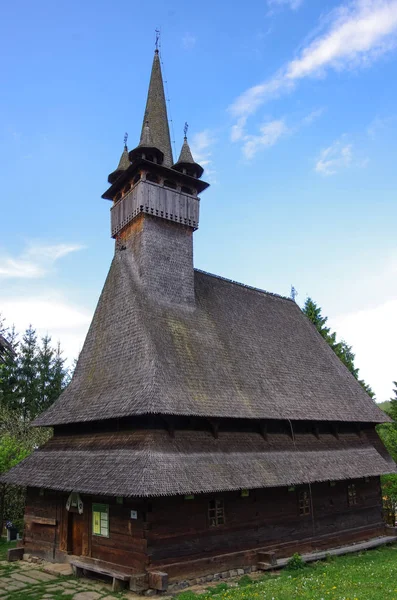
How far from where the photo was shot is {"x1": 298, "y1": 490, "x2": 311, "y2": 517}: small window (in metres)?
16.2

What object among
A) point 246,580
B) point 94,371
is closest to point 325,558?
point 246,580

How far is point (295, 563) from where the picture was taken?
45.7 ft

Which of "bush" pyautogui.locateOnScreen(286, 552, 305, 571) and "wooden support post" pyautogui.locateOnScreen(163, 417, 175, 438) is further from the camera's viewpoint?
"bush" pyautogui.locateOnScreen(286, 552, 305, 571)

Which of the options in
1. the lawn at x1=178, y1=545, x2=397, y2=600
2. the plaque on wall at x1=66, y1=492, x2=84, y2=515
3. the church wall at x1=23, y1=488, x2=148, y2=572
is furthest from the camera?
the plaque on wall at x1=66, y1=492, x2=84, y2=515

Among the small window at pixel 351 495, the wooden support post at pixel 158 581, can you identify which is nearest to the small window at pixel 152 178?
the wooden support post at pixel 158 581

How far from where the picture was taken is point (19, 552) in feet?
→ 49.1

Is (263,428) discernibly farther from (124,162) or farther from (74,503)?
(124,162)

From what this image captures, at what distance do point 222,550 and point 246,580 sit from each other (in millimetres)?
1000

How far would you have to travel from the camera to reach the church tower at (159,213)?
17.1 m

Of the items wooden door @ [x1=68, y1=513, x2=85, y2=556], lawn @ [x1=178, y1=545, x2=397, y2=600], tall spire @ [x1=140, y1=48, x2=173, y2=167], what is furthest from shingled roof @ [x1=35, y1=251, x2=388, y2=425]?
tall spire @ [x1=140, y1=48, x2=173, y2=167]

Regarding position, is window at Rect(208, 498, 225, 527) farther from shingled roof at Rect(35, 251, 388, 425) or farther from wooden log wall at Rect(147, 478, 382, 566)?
shingled roof at Rect(35, 251, 388, 425)

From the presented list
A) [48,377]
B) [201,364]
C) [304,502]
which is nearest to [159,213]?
[201,364]

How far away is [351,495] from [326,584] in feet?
26.1

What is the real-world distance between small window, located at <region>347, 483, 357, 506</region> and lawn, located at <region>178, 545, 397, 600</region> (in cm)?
341
